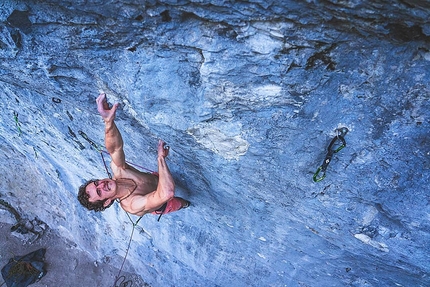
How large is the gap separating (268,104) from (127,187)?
152 cm

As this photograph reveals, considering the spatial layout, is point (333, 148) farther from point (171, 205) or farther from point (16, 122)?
point (16, 122)

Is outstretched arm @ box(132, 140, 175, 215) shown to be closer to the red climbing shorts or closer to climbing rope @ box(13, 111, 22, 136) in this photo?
the red climbing shorts

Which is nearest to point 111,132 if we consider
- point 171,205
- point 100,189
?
point 100,189

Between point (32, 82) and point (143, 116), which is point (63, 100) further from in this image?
point (143, 116)

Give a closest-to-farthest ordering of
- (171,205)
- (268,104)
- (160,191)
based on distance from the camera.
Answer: (268,104)
(160,191)
(171,205)

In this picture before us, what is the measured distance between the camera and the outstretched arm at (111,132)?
6.92 ft

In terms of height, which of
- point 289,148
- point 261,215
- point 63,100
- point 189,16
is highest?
point 189,16

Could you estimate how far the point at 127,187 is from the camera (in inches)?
108

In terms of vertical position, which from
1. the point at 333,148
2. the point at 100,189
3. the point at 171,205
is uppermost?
the point at 333,148

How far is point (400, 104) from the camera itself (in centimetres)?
154

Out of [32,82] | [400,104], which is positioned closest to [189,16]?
[400,104]

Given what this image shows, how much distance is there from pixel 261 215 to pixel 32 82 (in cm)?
200

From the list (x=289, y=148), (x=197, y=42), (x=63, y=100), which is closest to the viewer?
(x=197, y=42)

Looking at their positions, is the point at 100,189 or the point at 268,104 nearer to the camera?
the point at 268,104
